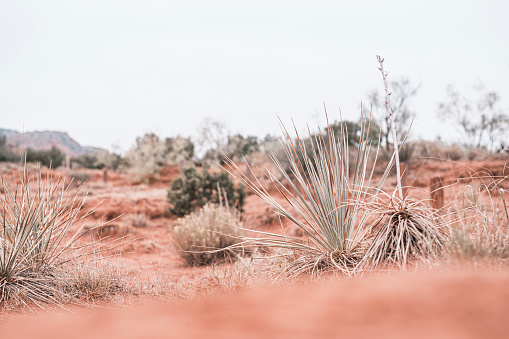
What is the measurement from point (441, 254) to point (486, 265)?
0.54 m

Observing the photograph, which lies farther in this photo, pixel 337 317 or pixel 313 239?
pixel 313 239

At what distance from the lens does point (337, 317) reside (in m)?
1.24

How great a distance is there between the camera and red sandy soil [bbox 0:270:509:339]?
1115 millimetres

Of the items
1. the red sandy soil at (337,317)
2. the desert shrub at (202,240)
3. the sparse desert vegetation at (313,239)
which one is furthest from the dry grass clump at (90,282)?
the desert shrub at (202,240)

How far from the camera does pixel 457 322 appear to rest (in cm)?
113

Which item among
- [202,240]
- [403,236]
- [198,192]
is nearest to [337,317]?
[403,236]

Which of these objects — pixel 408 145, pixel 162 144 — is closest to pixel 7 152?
pixel 162 144

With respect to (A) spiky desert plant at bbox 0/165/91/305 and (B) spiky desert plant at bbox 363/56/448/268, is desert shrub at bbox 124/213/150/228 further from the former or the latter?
(B) spiky desert plant at bbox 363/56/448/268

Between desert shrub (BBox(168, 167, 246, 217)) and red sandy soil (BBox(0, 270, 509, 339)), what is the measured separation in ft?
40.8

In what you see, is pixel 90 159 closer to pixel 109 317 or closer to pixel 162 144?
pixel 162 144

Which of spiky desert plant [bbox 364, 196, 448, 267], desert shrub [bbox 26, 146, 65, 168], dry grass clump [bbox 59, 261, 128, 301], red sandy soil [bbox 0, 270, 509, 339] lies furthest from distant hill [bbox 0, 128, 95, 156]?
red sandy soil [bbox 0, 270, 509, 339]

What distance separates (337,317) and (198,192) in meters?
13.2

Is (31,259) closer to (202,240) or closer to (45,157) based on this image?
(202,240)

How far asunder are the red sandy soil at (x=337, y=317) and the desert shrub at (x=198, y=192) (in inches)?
490
